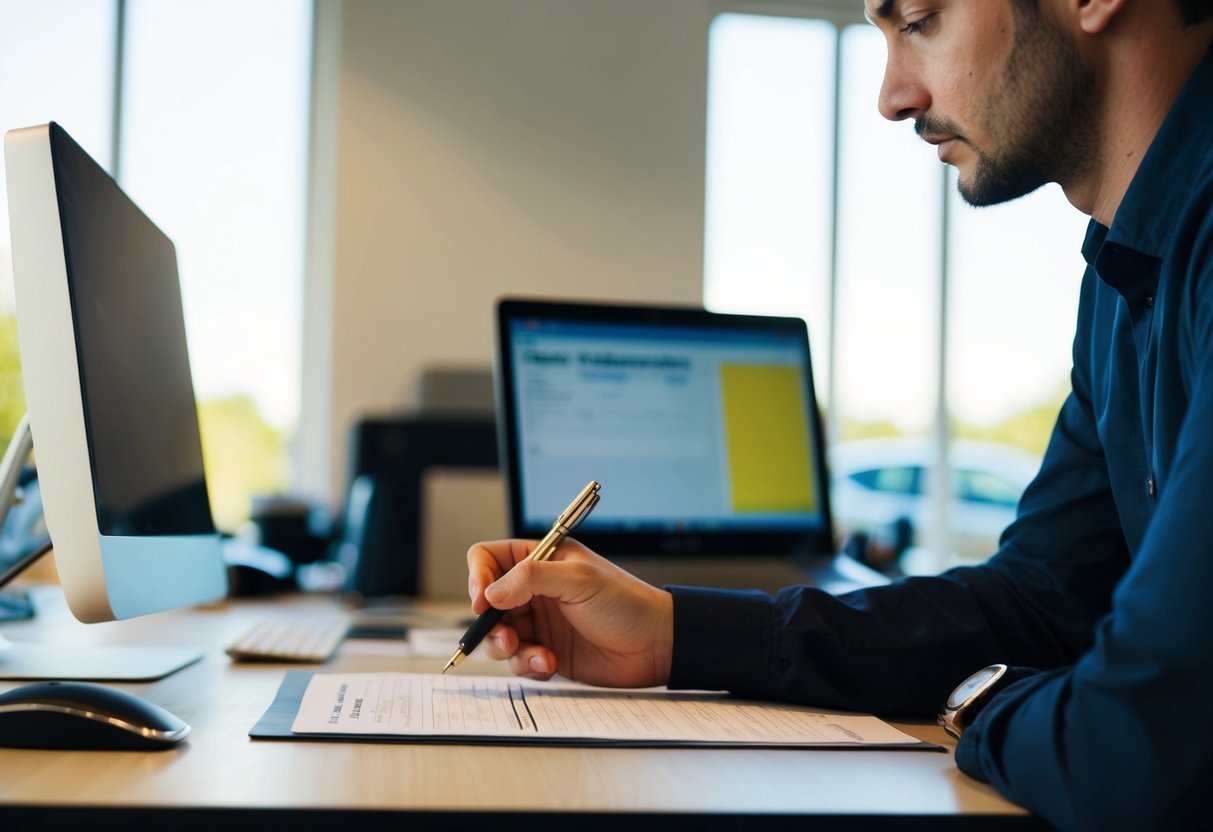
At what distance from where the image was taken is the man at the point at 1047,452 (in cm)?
81

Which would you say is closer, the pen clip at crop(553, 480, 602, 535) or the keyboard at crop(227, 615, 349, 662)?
the pen clip at crop(553, 480, 602, 535)

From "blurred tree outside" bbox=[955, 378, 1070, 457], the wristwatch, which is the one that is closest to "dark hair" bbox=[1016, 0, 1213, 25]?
the wristwatch

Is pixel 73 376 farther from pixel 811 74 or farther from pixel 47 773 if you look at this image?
pixel 811 74

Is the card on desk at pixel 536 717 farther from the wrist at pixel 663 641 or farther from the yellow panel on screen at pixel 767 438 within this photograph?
the yellow panel on screen at pixel 767 438

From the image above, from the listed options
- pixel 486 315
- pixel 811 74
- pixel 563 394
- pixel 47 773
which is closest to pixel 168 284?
pixel 563 394

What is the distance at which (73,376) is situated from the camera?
0.78 metres

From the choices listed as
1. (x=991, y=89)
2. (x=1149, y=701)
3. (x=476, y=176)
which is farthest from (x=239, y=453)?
(x=1149, y=701)

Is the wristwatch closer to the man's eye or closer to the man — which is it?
the man

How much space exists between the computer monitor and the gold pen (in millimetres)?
267

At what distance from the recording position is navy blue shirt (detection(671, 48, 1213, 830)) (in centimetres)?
60

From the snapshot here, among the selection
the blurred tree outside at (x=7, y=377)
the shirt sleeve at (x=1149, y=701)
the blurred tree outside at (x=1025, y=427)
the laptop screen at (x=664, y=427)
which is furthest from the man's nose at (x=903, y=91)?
the blurred tree outside at (x=1025, y=427)

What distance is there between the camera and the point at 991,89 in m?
0.98

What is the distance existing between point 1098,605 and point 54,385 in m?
0.98

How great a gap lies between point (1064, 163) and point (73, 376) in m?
0.87
